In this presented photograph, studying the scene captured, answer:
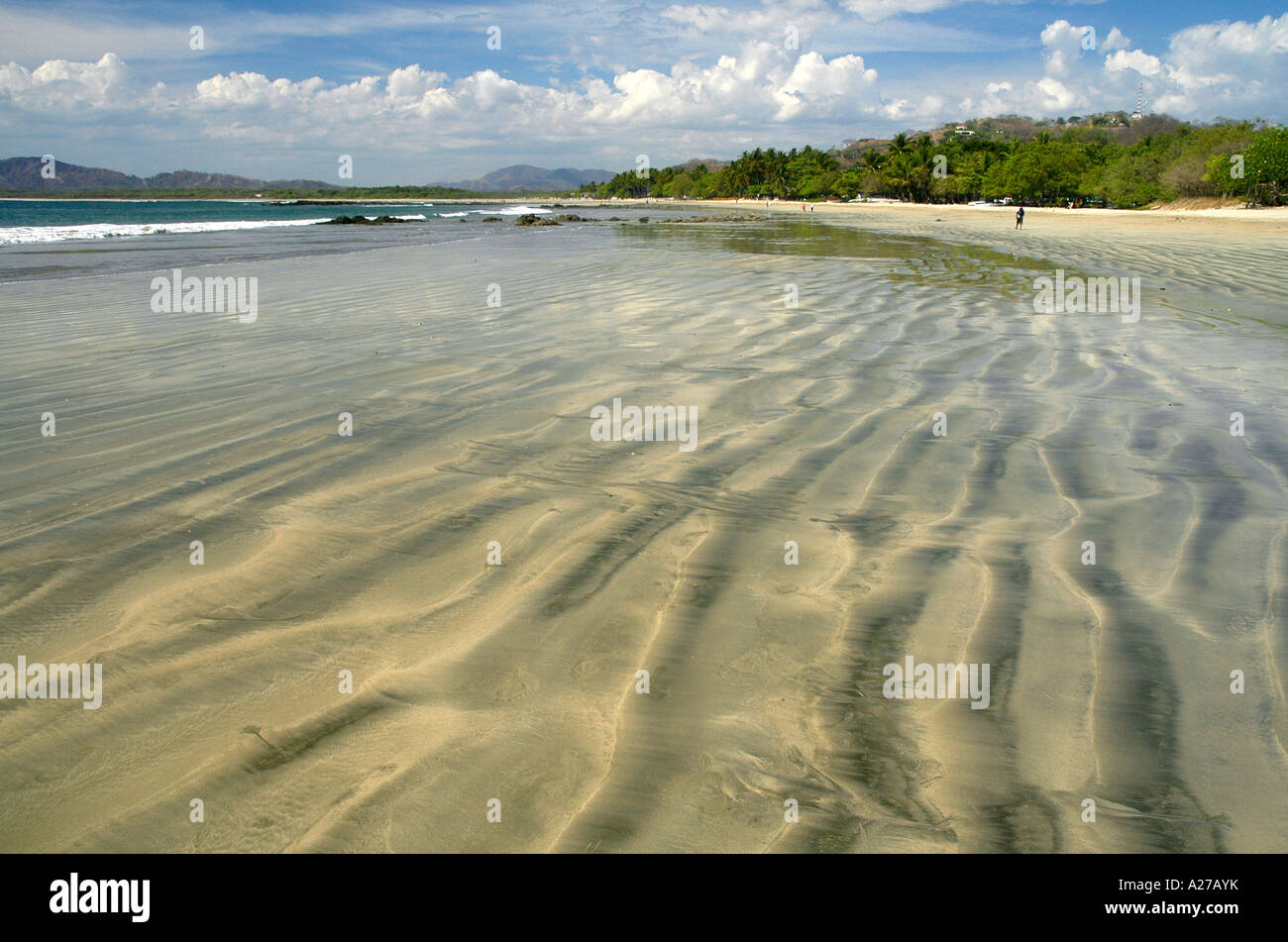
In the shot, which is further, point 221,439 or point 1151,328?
point 1151,328

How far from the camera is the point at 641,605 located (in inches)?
122

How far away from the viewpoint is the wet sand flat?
2076 mm

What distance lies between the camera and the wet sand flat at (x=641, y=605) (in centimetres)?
208

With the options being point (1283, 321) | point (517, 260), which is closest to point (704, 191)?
point (517, 260)

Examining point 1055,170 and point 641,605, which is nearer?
point 641,605

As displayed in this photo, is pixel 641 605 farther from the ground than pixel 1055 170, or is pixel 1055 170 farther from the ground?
pixel 1055 170

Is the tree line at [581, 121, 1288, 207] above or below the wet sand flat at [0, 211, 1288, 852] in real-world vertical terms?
above

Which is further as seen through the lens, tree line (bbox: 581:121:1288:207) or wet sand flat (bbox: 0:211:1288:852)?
tree line (bbox: 581:121:1288:207)

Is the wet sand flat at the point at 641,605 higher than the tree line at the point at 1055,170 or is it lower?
lower

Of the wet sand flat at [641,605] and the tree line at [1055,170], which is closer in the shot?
the wet sand flat at [641,605]

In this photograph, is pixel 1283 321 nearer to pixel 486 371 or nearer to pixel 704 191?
pixel 486 371

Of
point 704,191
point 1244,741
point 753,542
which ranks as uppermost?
point 704,191
